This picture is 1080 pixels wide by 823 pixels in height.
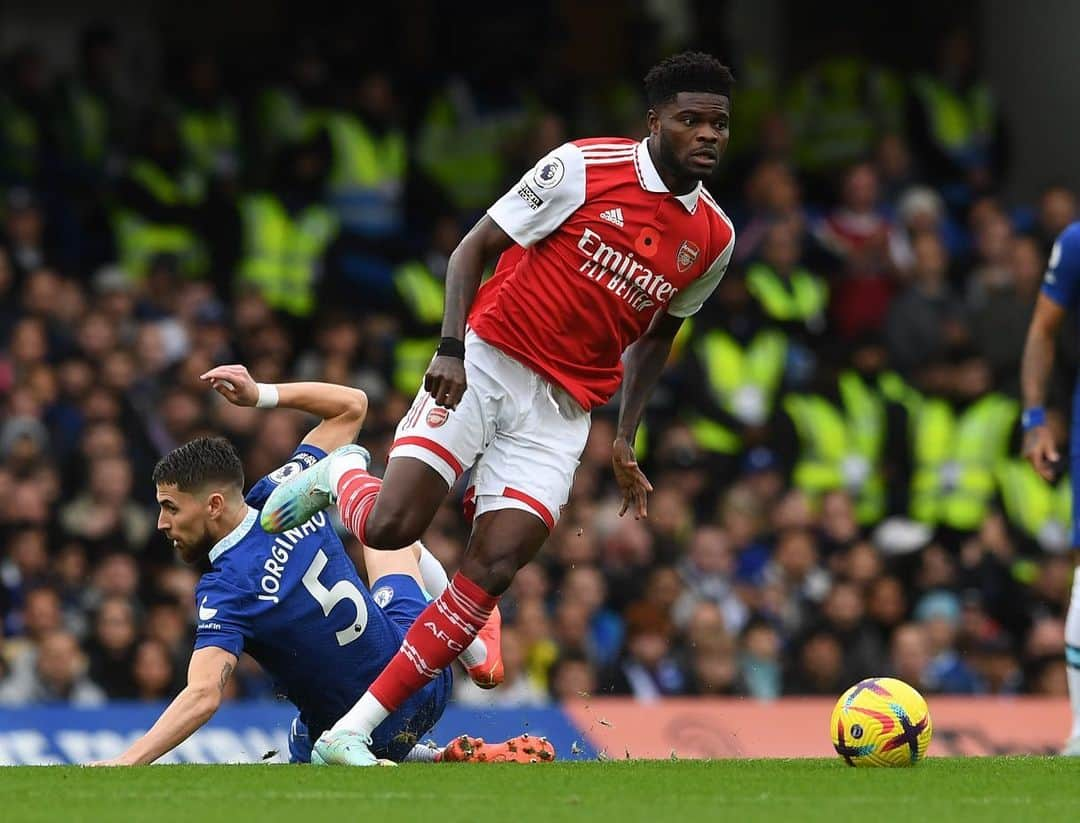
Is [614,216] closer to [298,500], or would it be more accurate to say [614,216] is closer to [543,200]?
[543,200]

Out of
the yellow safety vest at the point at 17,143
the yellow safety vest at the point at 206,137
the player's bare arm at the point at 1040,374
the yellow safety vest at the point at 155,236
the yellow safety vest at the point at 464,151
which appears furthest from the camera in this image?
the yellow safety vest at the point at 464,151

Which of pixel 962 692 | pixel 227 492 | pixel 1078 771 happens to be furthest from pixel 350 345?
pixel 1078 771

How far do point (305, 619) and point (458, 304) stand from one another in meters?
1.38

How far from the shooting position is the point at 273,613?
8258 millimetres

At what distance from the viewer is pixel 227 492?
835cm

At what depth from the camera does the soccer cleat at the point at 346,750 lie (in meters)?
7.90

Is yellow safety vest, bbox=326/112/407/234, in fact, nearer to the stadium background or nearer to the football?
the stadium background

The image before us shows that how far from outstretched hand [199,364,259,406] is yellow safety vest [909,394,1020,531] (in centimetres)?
764

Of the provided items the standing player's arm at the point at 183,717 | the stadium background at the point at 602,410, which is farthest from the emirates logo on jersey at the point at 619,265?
the stadium background at the point at 602,410

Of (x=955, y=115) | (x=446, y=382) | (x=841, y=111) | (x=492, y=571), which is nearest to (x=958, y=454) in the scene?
(x=955, y=115)

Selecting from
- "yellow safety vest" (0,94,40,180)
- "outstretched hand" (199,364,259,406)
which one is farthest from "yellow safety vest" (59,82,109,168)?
"outstretched hand" (199,364,259,406)

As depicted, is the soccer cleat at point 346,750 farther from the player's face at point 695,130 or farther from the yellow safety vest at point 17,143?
the yellow safety vest at point 17,143

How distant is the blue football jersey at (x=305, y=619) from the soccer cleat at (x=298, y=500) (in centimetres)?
18

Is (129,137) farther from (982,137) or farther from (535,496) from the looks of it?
(535,496)
